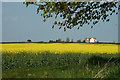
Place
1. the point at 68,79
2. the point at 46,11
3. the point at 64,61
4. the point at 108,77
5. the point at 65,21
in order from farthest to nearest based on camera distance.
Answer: the point at 64,61, the point at 65,21, the point at 46,11, the point at 108,77, the point at 68,79

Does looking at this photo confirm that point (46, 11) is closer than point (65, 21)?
Yes

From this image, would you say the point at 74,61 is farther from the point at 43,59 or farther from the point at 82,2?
the point at 82,2

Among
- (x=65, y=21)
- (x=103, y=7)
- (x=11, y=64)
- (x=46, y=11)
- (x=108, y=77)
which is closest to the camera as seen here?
(x=108, y=77)

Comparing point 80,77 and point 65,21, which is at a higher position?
point 65,21

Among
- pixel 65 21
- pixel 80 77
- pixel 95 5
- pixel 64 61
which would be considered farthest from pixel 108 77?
pixel 64 61

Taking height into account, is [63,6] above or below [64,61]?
above

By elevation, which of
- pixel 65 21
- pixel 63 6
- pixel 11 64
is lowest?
pixel 11 64

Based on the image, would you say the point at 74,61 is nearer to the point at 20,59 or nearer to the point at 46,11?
the point at 20,59

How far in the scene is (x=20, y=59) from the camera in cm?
1295

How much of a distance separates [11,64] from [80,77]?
263 inches

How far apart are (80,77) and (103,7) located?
5.54 m

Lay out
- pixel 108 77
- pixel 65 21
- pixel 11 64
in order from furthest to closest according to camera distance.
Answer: pixel 11 64
pixel 65 21
pixel 108 77

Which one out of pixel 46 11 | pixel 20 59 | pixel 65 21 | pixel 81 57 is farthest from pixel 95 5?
pixel 20 59

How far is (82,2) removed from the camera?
10.3 m
